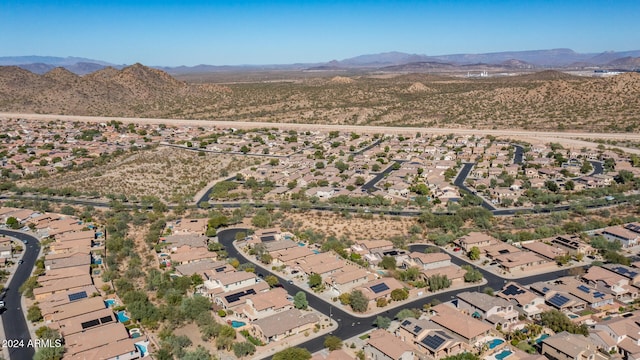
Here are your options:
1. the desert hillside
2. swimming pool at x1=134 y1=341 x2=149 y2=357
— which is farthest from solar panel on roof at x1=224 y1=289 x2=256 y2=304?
the desert hillside

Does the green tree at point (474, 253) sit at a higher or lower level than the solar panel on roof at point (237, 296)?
lower

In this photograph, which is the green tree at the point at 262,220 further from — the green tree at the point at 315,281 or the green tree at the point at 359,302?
the green tree at the point at 359,302

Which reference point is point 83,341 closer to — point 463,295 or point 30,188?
point 463,295

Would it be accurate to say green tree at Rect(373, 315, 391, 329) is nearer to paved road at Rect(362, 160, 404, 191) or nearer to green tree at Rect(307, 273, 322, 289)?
green tree at Rect(307, 273, 322, 289)

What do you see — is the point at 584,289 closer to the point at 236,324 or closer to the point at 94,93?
the point at 236,324

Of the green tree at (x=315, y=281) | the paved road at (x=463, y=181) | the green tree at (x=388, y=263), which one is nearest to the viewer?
the green tree at (x=315, y=281)

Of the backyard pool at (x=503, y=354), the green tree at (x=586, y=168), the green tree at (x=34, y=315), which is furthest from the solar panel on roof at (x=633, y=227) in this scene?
the green tree at (x=34, y=315)
